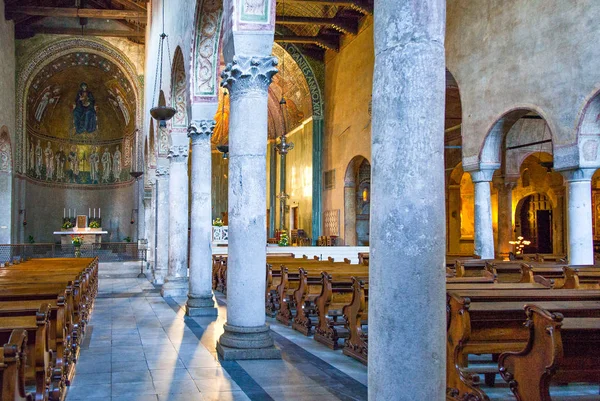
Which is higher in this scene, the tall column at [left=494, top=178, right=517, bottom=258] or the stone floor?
the tall column at [left=494, top=178, right=517, bottom=258]

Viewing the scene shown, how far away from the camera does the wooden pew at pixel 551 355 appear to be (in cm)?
408

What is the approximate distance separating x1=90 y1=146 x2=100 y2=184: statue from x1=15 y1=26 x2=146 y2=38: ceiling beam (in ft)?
26.2

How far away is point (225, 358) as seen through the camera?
7.03 m

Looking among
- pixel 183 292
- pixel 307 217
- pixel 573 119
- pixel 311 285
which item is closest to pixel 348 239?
pixel 307 217

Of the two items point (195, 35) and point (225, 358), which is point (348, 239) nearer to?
point (195, 35)

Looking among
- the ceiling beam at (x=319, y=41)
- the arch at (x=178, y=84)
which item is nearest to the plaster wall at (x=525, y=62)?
the arch at (x=178, y=84)

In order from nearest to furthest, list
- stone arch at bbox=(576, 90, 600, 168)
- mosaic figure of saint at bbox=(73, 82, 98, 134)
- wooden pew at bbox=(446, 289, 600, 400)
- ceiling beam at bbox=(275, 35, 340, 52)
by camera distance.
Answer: wooden pew at bbox=(446, 289, 600, 400) < stone arch at bbox=(576, 90, 600, 168) < ceiling beam at bbox=(275, 35, 340, 52) < mosaic figure of saint at bbox=(73, 82, 98, 134)

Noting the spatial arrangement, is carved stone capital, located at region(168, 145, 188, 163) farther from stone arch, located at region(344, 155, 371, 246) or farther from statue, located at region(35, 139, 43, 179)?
statue, located at region(35, 139, 43, 179)

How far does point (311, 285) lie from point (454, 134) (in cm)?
1432

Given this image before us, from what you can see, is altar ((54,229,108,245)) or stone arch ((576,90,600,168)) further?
altar ((54,229,108,245))

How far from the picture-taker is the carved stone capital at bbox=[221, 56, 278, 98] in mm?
7395

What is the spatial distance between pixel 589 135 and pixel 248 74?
8109 mm

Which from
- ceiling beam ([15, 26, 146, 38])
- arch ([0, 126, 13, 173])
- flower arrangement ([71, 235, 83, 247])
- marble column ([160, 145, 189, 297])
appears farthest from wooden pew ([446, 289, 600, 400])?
ceiling beam ([15, 26, 146, 38])

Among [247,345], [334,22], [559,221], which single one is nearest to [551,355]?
[247,345]
